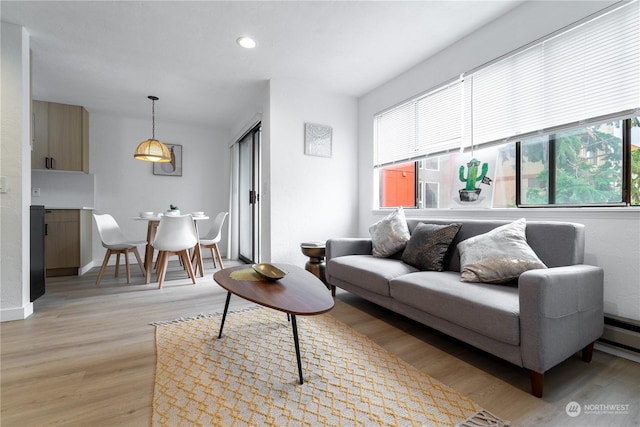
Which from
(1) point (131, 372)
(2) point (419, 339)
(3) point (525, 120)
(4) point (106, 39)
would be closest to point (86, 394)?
(1) point (131, 372)

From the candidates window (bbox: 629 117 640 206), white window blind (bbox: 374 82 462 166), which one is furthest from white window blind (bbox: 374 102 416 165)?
window (bbox: 629 117 640 206)

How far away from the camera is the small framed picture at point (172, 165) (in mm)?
5211

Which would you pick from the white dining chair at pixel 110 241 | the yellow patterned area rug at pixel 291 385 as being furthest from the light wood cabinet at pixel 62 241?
the yellow patterned area rug at pixel 291 385

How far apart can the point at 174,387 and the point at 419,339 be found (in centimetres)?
153

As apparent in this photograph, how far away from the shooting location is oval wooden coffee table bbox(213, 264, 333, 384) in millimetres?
1342

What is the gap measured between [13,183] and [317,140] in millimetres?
3020

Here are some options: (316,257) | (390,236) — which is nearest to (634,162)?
(390,236)

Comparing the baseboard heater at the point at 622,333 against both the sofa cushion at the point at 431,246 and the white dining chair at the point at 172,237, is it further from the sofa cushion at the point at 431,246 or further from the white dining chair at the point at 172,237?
the white dining chair at the point at 172,237

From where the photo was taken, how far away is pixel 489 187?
8.48 feet

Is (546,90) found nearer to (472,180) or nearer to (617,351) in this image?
(472,180)

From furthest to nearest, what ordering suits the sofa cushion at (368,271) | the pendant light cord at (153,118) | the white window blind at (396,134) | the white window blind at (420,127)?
1. the pendant light cord at (153,118)
2. the white window blind at (396,134)
3. the white window blind at (420,127)
4. the sofa cushion at (368,271)

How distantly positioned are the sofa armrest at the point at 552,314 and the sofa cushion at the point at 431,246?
2.73 feet

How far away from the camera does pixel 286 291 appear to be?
1.59 m

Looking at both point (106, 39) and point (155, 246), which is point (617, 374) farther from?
point (106, 39)
